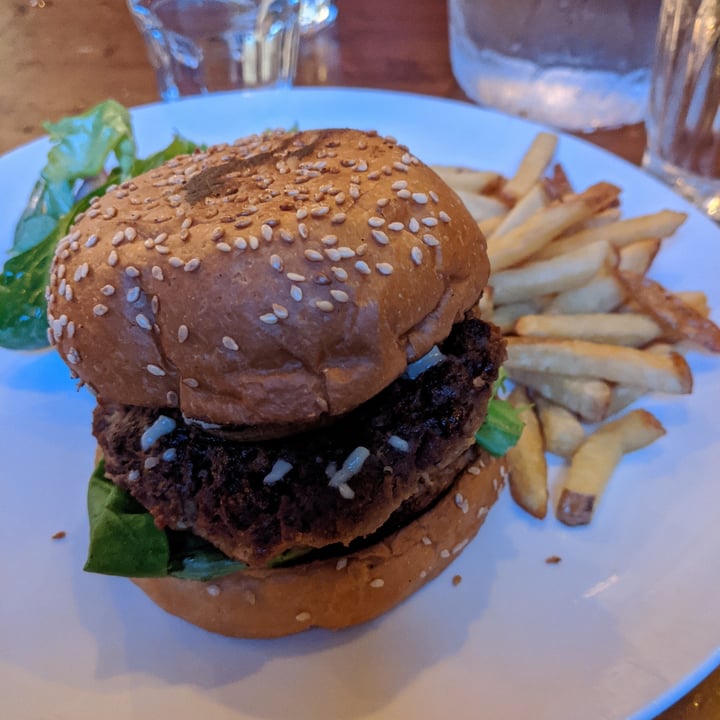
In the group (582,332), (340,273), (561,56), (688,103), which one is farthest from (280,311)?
(561,56)

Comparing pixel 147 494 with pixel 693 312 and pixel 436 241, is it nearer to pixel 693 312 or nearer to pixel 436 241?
A: pixel 436 241

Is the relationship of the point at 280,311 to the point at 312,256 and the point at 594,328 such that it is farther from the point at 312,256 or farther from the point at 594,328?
the point at 594,328

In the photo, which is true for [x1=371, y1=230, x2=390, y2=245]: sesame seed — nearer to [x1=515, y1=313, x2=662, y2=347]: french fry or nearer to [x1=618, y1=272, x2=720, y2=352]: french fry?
[x1=515, y1=313, x2=662, y2=347]: french fry

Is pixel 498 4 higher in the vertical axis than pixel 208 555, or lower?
higher

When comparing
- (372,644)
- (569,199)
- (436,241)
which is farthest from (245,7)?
(372,644)

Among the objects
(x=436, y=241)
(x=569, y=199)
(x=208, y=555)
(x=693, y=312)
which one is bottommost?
(x=208, y=555)

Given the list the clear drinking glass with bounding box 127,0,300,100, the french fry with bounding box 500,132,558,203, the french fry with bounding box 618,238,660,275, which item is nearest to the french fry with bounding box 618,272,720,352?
the french fry with bounding box 618,238,660,275

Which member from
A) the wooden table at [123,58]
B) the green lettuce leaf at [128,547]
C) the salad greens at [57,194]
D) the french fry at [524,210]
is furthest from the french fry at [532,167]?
the green lettuce leaf at [128,547]
